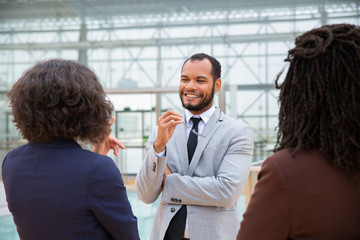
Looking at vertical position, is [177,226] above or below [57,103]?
below

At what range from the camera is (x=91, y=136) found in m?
1.27

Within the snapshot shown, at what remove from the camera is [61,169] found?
1.16m

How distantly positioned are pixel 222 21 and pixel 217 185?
7.17 meters

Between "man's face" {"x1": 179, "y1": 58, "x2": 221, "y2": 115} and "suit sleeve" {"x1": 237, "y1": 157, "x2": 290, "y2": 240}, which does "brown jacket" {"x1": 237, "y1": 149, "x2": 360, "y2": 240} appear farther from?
"man's face" {"x1": 179, "y1": 58, "x2": 221, "y2": 115}

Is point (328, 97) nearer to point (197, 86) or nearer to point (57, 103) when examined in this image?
point (57, 103)

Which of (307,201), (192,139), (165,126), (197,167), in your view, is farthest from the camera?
(192,139)

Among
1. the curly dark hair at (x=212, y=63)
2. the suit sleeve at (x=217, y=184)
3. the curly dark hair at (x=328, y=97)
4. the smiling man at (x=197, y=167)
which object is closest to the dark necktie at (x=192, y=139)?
the smiling man at (x=197, y=167)

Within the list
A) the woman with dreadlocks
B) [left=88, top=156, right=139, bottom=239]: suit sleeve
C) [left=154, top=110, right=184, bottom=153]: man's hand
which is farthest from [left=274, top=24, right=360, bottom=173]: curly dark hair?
[left=154, top=110, right=184, bottom=153]: man's hand

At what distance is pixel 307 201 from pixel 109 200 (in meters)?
0.59

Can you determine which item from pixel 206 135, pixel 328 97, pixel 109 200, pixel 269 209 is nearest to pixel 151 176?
pixel 206 135

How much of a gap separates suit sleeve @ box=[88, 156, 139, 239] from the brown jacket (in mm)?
441

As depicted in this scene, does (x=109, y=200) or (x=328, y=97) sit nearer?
(x=328, y=97)

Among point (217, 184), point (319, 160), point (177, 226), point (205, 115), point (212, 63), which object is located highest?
point (212, 63)

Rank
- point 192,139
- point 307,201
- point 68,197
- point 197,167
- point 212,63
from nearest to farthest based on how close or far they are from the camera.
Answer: point 307,201 → point 68,197 → point 197,167 → point 192,139 → point 212,63
